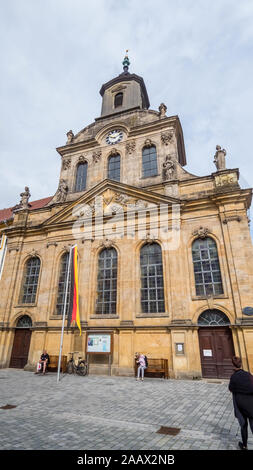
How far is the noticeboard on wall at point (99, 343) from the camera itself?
15.2 m

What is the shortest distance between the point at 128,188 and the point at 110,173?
144 inches

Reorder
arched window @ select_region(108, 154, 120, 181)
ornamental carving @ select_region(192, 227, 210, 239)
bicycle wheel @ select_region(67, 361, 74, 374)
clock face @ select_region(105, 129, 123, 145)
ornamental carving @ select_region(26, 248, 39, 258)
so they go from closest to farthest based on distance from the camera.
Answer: bicycle wheel @ select_region(67, 361, 74, 374)
ornamental carving @ select_region(192, 227, 210, 239)
ornamental carving @ select_region(26, 248, 39, 258)
arched window @ select_region(108, 154, 120, 181)
clock face @ select_region(105, 129, 123, 145)

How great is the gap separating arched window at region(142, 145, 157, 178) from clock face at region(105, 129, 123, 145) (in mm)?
2900

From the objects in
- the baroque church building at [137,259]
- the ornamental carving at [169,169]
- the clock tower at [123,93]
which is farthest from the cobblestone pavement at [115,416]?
the clock tower at [123,93]

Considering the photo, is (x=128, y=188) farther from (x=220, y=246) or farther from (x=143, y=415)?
(x=143, y=415)

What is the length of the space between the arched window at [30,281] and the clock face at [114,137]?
469 inches

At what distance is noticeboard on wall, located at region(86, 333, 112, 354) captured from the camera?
49.9ft

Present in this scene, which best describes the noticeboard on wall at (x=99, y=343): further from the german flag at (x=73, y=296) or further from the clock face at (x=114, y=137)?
the clock face at (x=114, y=137)

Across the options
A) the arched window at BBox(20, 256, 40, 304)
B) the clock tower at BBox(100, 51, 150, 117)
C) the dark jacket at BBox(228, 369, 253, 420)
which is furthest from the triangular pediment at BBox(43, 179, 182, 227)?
the dark jacket at BBox(228, 369, 253, 420)

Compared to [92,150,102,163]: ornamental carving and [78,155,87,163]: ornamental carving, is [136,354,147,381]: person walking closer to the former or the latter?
[92,150,102,163]: ornamental carving

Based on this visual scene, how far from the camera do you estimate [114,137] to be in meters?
23.5

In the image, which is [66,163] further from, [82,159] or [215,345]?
[215,345]

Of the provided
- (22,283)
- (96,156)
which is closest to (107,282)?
(22,283)
